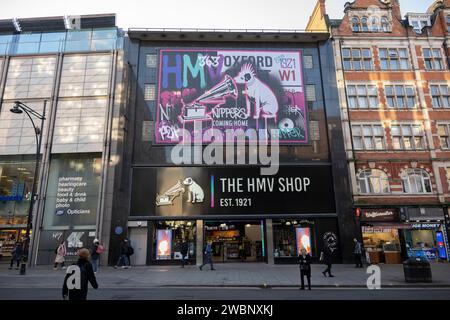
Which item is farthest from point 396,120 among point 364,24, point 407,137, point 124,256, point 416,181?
point 124,256

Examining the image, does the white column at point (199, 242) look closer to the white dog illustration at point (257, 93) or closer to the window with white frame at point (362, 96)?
the white dog illustration at point (257, 93)

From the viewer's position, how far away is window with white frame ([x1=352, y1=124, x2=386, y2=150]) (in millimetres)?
24344

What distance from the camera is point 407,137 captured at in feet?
80.7

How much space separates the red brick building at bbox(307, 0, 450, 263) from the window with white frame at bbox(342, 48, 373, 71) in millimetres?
85

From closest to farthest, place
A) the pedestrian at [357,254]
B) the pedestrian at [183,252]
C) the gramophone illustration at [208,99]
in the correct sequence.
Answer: the pedestrian at [357,254]
the pedestrian at [183,252]
the gramophone illustration at [208,99]

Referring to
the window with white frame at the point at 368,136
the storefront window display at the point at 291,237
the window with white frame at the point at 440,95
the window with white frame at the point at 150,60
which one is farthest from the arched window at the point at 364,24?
the window with white frame at the point at 150,60

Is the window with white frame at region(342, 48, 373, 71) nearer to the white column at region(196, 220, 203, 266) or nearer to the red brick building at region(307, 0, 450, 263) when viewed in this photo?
the red brick building at region(307, 0, 450, 263)

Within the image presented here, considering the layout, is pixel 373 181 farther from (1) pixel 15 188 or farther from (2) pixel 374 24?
(1) pixel 15 188

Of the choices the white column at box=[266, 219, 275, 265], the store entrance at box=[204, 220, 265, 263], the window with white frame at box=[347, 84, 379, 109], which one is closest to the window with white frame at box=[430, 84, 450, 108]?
the window with white frame at box=[347, 84, 379, 109]

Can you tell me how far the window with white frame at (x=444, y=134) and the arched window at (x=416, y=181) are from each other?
320cm

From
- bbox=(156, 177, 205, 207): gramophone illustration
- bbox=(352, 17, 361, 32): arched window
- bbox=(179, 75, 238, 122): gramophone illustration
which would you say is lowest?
bbox=(156, 177, 205, 207): gramophone illustration

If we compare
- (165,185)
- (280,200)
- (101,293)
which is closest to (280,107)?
(280,200)

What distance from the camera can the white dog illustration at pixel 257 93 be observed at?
80.9ft
